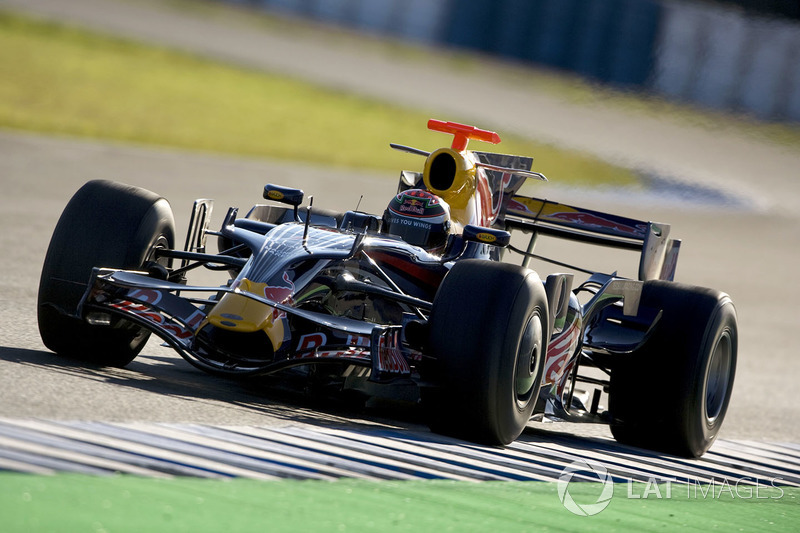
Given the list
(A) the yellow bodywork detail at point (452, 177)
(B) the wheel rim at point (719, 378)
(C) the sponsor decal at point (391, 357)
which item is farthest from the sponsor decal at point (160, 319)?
(B) the wheel rim at point (719, 378)

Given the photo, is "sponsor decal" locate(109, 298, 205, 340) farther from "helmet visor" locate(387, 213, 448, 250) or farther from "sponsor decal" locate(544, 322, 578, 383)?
"sponsor decal" locate(544, 322, 578, 383)

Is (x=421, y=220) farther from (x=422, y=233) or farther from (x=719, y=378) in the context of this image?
(x=719, y=378)

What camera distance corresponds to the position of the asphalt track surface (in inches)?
221

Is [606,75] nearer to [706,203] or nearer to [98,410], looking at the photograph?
[706,203]

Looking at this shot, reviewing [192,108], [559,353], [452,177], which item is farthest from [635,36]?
[559,353]

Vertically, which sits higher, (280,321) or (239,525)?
(280,321)

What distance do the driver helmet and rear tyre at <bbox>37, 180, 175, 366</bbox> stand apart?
1.44 meters

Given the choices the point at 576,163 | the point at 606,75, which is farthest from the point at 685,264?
the point at 576,163

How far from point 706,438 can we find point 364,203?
1319 centimetres

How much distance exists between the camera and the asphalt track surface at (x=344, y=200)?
5.61 metres

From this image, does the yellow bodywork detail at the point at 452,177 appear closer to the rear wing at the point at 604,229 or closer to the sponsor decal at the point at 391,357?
the rear wing at the point at 604,229

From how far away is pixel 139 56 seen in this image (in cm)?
2941

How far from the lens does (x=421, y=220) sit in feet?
22.9

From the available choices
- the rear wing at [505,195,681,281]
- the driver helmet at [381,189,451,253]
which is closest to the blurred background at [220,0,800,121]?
the rear wing at [505,195,681,281]
